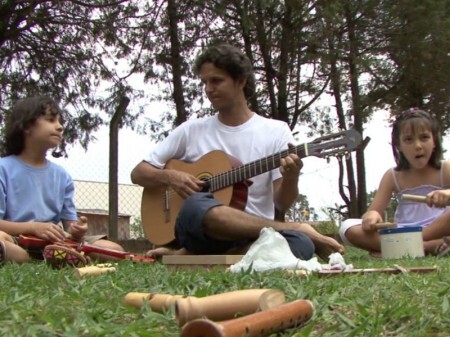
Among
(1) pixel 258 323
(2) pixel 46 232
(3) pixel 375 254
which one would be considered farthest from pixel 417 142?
(1) pixel 258 323

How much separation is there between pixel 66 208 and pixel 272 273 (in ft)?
6.21

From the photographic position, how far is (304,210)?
7191 millimetres

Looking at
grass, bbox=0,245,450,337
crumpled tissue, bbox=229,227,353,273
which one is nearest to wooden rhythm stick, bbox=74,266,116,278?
grass, bbox=0,245,450,337

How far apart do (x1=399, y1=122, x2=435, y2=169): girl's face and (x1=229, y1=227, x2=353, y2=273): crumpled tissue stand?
1.56m

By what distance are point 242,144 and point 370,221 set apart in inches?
31.5

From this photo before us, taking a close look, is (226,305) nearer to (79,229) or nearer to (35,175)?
(79,229)

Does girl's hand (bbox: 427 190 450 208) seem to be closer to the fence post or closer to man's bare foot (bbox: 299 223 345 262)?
man's bare foot (bbox: 299 223 345 262)

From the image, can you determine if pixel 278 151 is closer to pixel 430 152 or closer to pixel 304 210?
pixel 430 152

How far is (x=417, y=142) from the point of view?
3.34 meters

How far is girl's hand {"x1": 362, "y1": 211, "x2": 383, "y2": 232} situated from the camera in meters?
3.21

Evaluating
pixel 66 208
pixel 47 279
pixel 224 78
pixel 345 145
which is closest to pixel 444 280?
pixel 47 279

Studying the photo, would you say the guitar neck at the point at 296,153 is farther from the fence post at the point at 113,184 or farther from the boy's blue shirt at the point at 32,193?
the fence post at the point at 113,184

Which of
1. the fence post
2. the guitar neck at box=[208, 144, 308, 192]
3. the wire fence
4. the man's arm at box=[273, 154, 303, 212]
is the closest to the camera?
the man's arm at box=[273, 154, 303, 212]

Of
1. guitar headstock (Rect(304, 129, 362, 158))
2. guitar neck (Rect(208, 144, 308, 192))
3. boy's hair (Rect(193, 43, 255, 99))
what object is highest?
boy's hair (Rect(193, 43, 255, 99))
